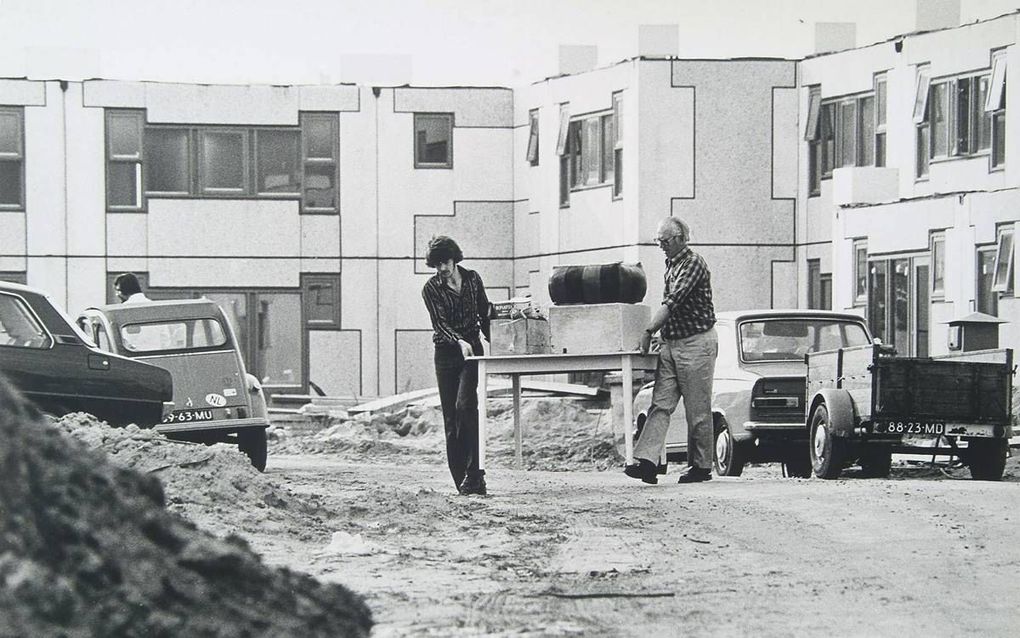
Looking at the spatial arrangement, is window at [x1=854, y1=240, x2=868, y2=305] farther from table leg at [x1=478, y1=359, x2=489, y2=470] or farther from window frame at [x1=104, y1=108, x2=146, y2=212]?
table leg at [x1=478, y1=359, x2=489, y2=470]

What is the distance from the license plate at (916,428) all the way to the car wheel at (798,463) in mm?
2189

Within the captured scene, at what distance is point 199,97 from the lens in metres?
37.5

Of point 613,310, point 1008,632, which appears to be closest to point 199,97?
point 613,310

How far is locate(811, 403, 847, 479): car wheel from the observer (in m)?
17.3

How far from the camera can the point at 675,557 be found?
10102 millimetres

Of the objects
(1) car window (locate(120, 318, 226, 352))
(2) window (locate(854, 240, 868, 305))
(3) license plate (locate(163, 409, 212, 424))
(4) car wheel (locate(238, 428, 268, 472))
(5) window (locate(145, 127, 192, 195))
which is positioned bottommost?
(4) car wheel (locate(238, 428, 268, 472))

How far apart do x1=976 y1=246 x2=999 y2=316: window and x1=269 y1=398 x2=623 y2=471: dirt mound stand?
18.4 ft

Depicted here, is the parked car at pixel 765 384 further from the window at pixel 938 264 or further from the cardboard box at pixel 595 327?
the window at pixel 938 264

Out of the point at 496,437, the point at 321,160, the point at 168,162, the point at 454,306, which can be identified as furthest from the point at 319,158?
the point at 454,306

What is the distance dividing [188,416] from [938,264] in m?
14.2

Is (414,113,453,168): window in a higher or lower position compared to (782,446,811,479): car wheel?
higher

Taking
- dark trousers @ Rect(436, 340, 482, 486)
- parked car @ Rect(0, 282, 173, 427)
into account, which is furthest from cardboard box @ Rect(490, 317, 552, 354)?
parked car @ Rect(0, 282, 173, 427)

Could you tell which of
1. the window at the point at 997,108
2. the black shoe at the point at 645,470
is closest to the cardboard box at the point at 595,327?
the black shoe at the point at 645,470

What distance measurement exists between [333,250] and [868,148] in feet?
35.1
